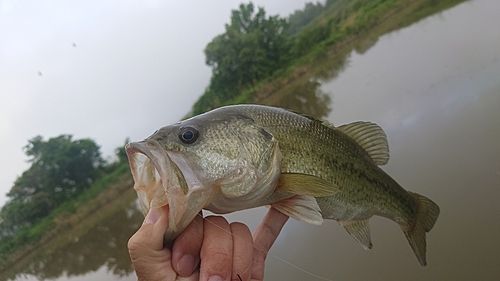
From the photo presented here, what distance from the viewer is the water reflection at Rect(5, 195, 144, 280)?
1105 centimetres

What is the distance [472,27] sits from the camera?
12.4m

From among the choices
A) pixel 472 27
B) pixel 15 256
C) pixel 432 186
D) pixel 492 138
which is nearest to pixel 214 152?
pixel 432 186

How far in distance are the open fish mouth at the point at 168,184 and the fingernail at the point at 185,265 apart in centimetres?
10

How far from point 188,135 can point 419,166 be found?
5.82 m

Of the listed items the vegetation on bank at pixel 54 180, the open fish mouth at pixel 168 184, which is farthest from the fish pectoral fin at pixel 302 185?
the vegetation on bank at pixel 54 180

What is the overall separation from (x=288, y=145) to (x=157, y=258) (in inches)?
31.3

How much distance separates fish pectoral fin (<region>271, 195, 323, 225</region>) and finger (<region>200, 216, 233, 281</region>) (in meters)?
0.35

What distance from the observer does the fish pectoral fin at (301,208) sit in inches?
79.0

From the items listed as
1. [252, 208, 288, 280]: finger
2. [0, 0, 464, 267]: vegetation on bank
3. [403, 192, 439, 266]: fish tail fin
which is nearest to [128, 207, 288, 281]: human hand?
[252, 208, 288, 280]: finger

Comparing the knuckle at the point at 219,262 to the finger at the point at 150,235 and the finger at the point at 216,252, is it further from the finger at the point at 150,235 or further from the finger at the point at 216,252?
the finger at the point at 150,235

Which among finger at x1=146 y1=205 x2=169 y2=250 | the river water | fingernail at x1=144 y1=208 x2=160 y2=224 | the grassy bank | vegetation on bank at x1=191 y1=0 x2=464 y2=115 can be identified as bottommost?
the river water

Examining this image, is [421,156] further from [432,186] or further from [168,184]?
[168,184]

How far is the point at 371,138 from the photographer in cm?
260

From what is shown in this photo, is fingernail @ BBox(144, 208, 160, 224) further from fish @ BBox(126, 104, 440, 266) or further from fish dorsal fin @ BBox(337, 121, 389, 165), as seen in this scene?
fish dorsal fin @ BBox(337, 121, 389, 165)
